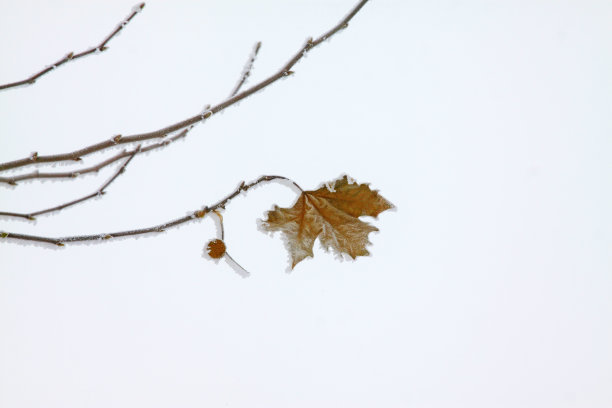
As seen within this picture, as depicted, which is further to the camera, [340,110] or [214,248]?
[340,110]

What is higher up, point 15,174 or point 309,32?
point 309,32

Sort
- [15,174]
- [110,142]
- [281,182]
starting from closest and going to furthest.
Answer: [110,142], [15,174], [281,182]

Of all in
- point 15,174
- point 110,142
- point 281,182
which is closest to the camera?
point 110,142

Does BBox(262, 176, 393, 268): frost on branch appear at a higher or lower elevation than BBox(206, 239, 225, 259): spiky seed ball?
higher

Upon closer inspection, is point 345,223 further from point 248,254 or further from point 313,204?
point 248,254

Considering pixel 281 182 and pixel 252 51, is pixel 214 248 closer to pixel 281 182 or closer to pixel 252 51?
pixel 281 182

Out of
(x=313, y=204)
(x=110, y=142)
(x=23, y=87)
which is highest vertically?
(x=23, y=87)

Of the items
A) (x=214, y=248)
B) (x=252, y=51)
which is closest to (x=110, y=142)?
(x=214, y=248)
